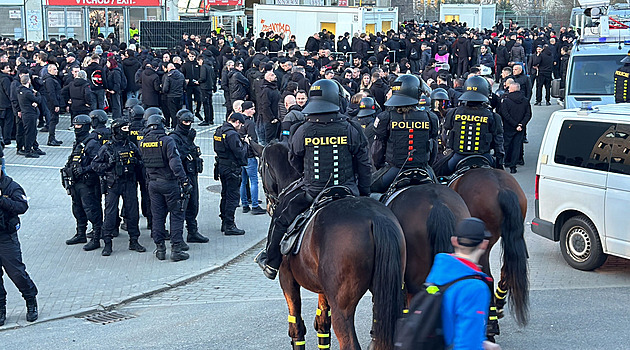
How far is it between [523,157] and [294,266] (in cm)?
1277

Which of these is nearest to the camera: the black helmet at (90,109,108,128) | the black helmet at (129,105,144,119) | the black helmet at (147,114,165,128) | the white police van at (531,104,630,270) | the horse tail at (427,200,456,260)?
the horse tail at (427,200,456,260)

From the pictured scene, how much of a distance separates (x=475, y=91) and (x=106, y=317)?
526 centimetres

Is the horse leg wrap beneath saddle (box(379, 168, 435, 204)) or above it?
beneath

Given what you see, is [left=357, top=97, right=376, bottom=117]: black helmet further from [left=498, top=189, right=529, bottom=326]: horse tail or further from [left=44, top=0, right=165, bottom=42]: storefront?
[left=44, top=0, right=165, bottom=42]: storefront

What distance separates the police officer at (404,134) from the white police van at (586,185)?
112 inches

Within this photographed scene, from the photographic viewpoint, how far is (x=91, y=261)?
1200cm

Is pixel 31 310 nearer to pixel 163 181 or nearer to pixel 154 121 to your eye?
pixel 163 181

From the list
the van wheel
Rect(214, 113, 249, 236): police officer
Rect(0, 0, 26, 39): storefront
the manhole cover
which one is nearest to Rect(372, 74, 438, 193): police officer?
the van wheel

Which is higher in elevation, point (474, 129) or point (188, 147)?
point (474, 129)

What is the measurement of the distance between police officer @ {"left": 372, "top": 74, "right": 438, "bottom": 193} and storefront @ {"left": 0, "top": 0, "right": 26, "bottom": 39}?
34418 mm

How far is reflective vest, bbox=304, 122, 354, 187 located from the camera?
739 cm

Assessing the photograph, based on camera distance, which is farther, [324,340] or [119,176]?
[119,176]

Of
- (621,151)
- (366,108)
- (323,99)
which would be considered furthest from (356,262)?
(366,108)

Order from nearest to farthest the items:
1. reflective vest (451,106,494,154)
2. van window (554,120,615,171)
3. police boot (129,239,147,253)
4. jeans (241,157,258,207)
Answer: reflective vest (451,106,494,154) < van window (554,120,615,171) < police boot (129,239,147,253) < jeans (241,157,258,207)
